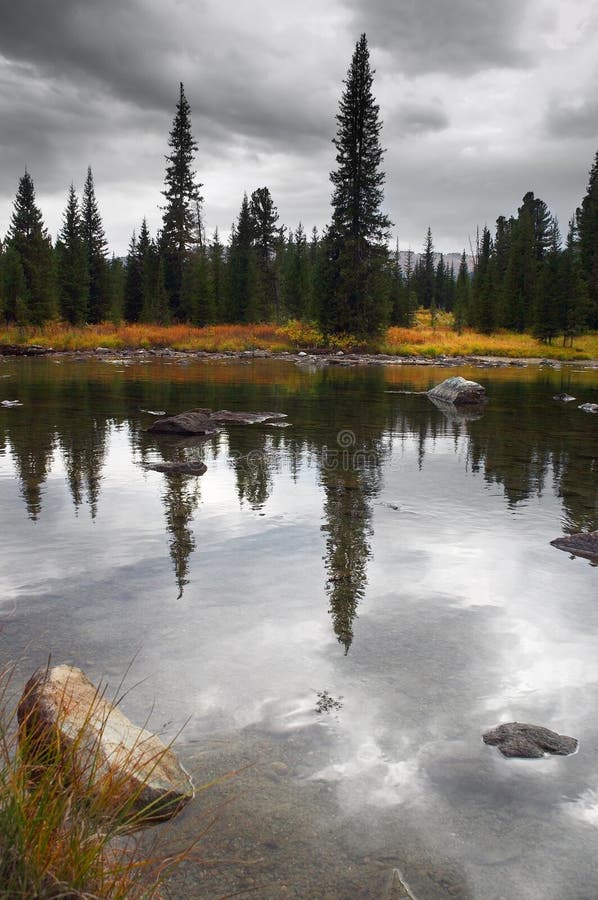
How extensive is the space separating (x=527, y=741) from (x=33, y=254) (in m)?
62.2

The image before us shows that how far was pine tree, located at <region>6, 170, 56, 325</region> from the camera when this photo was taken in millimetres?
54125

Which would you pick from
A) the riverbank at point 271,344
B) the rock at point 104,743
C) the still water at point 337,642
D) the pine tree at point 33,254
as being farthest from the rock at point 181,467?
the pine tree at point 33,254

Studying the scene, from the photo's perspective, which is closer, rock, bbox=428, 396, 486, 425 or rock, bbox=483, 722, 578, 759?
rock, bbox=483, 722, 578, 759

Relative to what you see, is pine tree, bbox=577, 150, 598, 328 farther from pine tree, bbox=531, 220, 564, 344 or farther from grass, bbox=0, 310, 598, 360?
grass, bbox=0, 310, 598, 360

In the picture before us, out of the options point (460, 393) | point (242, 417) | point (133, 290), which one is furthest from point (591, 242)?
point (242, 417)

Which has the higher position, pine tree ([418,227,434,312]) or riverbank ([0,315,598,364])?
pine tree ([418,227,434,312])

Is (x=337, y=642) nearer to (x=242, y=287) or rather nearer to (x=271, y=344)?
(x=271, y=344)

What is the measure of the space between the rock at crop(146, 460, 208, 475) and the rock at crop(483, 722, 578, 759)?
7015mm

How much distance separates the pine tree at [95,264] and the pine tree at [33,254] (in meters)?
6.19

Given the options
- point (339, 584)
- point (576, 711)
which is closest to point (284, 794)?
point (576, 711)

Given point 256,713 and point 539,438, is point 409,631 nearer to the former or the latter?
point 256,713

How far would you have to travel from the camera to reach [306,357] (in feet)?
152

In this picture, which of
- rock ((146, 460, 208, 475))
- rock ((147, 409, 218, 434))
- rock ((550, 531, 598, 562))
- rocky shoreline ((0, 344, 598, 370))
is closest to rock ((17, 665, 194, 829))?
rock ((550, 531, 598, 562))

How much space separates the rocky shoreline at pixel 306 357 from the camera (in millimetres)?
42406
